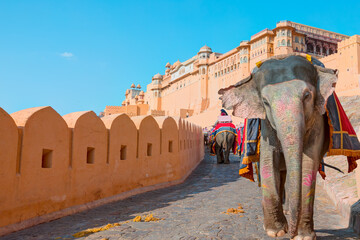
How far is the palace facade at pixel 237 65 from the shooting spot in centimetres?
3559

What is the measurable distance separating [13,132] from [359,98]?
80.3ft

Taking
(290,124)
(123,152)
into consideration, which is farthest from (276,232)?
(123,152)

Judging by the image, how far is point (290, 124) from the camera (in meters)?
3.01

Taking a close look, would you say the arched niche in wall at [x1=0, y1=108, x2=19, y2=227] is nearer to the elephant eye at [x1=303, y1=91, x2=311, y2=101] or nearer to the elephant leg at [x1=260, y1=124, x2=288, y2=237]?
the elephant leg at [x1=260, y1=124, x2=288, y2=237]

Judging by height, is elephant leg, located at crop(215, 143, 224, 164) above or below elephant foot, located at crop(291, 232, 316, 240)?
above

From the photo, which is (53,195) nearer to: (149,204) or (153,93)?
(149,204)

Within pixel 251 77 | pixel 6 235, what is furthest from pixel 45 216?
pixel 251 77

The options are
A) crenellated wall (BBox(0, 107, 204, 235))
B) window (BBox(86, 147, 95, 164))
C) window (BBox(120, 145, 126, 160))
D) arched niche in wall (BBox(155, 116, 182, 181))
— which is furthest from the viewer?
arched niche in wall (BBox(155, 116, 182, 181))

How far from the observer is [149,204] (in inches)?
239

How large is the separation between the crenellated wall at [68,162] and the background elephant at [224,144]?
6.37 metres

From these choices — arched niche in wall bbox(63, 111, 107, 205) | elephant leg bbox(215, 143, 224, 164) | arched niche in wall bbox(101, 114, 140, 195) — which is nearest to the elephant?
arched niche in wall bbox(63, 111, 107, 205)

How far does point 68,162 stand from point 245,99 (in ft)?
10.6

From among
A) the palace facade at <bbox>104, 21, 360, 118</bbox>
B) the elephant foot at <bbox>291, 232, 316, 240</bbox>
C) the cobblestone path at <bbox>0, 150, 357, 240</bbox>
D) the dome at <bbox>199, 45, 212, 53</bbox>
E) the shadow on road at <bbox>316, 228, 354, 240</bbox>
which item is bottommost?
the cobblestone path at <bbox>0, 150, 357, 240</bbox>

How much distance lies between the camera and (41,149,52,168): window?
199 inches
